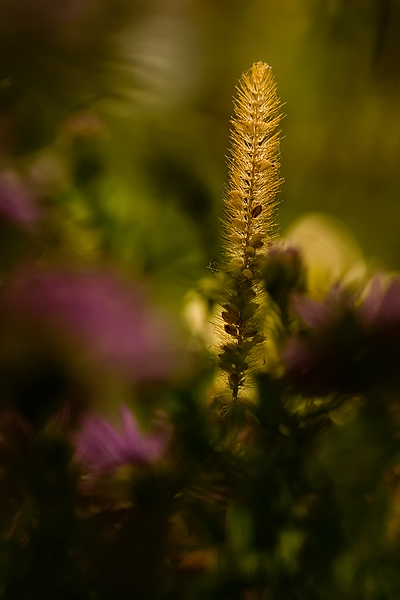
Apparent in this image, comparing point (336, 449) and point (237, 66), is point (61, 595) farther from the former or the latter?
point (237, 66)

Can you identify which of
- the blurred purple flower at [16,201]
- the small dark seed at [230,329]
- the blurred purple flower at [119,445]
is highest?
the blurred purple flower at [16,201]

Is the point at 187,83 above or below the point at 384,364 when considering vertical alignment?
above

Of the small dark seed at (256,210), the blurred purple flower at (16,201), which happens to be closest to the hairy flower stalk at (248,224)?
the small dark seed at (256,210)

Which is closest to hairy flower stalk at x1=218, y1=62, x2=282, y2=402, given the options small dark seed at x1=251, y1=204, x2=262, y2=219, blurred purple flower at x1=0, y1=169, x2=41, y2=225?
small dark seed at x1=251, y1=204, x2=262, y2=219

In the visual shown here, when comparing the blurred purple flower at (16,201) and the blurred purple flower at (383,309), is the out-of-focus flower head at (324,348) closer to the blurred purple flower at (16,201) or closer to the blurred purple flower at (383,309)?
the blurred purple flower at (383,309)

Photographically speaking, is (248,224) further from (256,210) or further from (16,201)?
(16,201)

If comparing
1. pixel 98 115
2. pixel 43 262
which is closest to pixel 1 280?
pixel 43 262

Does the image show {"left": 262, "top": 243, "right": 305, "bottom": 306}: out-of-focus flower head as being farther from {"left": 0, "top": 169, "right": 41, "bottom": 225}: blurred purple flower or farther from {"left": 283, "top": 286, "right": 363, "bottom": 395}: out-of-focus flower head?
{"left": 0, "top": 169, "right": 41, "bottom": 225}: blurred purple flower
